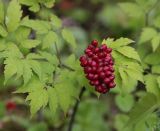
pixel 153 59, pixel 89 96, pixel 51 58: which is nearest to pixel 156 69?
pixel 153 59

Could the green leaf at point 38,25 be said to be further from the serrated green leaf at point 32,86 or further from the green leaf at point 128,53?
the green leaf at point 128,53

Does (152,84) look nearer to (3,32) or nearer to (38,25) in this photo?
(38,25)

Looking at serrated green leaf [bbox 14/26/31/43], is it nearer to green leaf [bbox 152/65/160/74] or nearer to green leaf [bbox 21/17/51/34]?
green leaf [bbox 21/17/51/34]

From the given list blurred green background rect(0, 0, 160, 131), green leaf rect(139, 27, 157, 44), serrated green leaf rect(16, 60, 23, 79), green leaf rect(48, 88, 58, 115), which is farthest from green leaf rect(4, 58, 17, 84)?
green leaf rect(139, 27, 157, 44)

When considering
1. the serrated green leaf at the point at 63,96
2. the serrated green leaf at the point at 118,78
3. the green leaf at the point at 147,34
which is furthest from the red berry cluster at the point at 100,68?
the green leaf at the point at 147,34

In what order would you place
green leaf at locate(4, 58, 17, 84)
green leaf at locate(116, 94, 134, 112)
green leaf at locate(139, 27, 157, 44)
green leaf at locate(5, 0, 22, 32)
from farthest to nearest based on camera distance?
green leaf at locate(116, 94, 134, 112), green leaf at locate(139, 27, 157, 44), green leaf at locate(5, 0, 22, 32), green leaf at locate(4, 58, 17, 84)

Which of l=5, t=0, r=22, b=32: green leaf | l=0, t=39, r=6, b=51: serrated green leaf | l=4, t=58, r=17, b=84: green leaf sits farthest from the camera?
l=5, t=0, r=22, b=32: green leaf

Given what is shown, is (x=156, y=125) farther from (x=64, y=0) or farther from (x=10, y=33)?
(x=64, y=0)

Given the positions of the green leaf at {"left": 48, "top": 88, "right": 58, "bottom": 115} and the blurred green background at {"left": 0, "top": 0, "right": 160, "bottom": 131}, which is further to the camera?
the blurred green background at {"left": 0, "top": 0, "right": 160, "bottom": 131}
